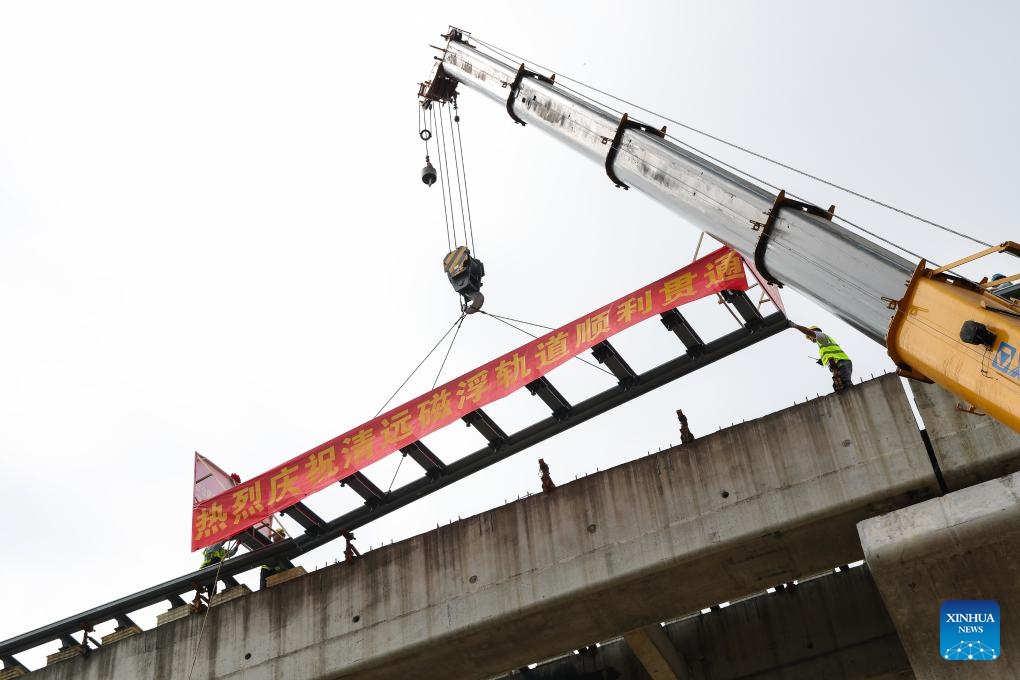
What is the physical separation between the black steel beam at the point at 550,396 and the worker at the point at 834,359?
4.08m

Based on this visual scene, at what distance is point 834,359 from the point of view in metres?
14.9

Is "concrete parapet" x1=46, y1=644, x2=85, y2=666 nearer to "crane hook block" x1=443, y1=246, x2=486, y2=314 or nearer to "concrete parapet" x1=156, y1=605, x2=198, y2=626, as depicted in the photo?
"concrete parapet" x1=156, y1=605, x2=198, y2=626

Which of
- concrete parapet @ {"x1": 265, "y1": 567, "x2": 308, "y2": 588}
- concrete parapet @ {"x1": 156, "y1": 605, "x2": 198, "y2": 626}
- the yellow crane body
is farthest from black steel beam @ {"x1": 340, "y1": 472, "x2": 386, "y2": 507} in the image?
the yellow crane body

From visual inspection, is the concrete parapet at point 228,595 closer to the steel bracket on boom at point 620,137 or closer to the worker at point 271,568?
the worker at point 271,568

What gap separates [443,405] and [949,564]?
8.20m

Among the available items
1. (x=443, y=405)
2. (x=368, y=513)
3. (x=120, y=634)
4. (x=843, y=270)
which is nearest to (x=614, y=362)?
(x=443, y=405)

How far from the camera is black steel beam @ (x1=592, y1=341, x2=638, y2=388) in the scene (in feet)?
55.0

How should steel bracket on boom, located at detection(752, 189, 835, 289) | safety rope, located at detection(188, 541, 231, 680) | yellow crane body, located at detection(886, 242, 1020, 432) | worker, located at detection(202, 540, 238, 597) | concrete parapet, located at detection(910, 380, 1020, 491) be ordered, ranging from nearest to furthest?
yellow crane body, located at detection(886, 242, 1020, 432)
steel bracket on boom, located at detection(752, 189, 835, 289)
concrete parapet, located at detection(910, 380, 1020, 491)
safety rope, located at detection(188, 541, 231, 680)
worker, located at detection(202, 540, 238, 597)

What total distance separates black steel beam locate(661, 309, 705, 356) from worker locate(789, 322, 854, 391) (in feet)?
5.70

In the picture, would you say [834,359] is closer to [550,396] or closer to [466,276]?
[550,396]

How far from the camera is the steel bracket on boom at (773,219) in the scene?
11.3m

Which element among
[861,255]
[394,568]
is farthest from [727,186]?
[394,568]

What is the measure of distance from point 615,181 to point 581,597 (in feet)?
19.9

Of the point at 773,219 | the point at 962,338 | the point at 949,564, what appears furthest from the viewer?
the point at 949,564
